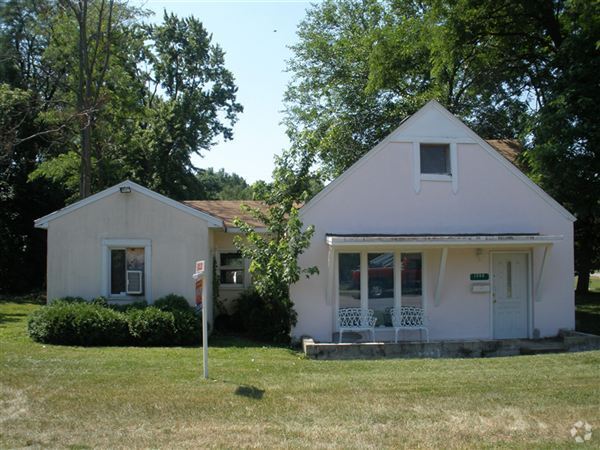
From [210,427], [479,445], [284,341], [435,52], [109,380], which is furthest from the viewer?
[435,52]

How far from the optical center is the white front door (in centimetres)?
1694

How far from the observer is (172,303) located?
1560cm

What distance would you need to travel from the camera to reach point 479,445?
7543mm

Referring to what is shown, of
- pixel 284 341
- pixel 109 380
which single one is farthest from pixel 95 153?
pixel 109 380

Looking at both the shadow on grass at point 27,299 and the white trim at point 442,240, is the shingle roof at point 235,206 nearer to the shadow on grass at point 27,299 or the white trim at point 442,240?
the white trim at point 442,240

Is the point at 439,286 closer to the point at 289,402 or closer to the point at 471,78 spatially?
the point at 289,402

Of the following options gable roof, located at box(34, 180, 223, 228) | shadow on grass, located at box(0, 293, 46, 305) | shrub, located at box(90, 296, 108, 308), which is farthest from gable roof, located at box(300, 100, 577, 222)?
shadow on grass, located at box(0, 293, 46, 305)

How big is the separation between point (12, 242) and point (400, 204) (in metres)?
21.6

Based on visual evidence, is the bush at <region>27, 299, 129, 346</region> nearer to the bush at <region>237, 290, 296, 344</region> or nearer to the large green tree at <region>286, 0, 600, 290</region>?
the bush at <region>237, 290, 296, 344</region>

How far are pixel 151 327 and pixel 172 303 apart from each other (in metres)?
1.02

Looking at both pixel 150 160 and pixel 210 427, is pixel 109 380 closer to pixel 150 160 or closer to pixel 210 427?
pixel 210 427

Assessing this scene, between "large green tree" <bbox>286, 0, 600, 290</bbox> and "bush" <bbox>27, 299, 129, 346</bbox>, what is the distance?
9.10 metres

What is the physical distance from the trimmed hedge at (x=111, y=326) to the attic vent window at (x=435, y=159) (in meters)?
7.27

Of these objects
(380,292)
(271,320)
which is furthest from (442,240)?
(271,320)
